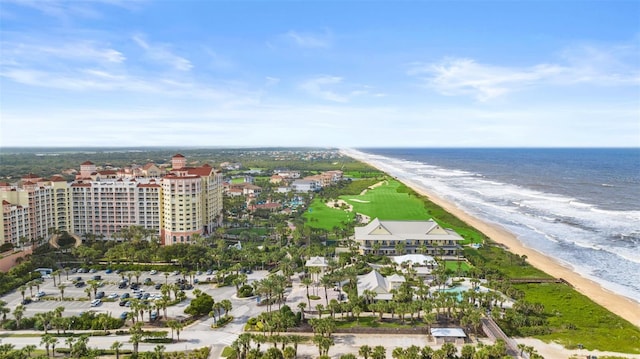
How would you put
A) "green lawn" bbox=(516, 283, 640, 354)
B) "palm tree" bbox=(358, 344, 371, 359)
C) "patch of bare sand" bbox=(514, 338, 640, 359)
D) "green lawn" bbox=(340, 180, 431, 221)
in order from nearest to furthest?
"palm tree" bbox=(358, 344, 371, 359) → "patch of bare sand" bbox=(514, 338, 640, 359) → "green lawn" bbox=(516, 283, 640, 354) → "green lawn" bbox=(340, 180, 431, 221)

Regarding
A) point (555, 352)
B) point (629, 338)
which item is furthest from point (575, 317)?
point (555, 352)

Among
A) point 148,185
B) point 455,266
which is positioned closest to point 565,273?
point 455,266

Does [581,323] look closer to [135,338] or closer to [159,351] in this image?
[159,351]

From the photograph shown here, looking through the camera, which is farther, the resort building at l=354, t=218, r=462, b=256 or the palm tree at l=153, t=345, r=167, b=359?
the resort building at l=354, t=218, r=462, b=256

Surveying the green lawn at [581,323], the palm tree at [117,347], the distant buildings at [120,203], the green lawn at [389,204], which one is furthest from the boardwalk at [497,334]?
the green lawn at [389,204]

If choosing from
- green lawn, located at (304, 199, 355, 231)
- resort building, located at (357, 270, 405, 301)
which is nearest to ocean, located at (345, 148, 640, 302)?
resort building, located at (357, 270, 405, 301)

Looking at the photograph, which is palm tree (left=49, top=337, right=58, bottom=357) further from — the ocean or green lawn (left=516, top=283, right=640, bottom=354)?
the ocean
